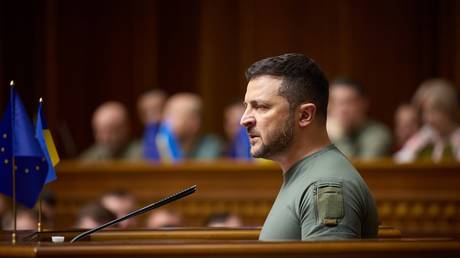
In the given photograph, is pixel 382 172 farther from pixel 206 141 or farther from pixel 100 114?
pixel 100 114

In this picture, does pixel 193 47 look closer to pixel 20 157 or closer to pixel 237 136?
pixel 237 136

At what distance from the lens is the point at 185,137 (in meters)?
Answer: 7.22

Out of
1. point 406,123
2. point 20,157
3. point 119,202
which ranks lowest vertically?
point 119,202

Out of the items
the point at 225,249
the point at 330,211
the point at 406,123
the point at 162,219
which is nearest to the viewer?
the point at 225,249

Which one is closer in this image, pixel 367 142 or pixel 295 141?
pixel 295 141

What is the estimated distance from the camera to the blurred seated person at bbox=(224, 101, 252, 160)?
7242mm

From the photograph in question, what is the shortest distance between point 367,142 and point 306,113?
12.8 ft

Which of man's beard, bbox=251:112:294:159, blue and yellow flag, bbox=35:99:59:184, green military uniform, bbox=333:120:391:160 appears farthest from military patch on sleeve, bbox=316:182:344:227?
green military uniform, bbox=333:120:391:160

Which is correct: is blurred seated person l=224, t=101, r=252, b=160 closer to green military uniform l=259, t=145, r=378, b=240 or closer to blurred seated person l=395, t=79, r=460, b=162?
blurred seated person l=395, t=79, r=460, b=162

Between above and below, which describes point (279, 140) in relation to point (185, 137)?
above

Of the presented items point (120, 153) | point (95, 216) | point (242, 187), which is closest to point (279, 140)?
point (95, 216)

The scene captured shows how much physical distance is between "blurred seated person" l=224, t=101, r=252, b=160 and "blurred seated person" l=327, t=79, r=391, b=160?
2.29ft

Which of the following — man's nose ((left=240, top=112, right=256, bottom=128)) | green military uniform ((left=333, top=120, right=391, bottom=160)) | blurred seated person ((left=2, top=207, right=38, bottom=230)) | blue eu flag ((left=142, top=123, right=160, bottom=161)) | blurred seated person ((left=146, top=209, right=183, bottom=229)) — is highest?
man's nose ((left=240, top=112, right=256, bottom=128))

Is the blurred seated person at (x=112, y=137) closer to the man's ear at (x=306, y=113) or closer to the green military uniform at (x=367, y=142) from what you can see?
the green military uniform at (x=367, y=142)
